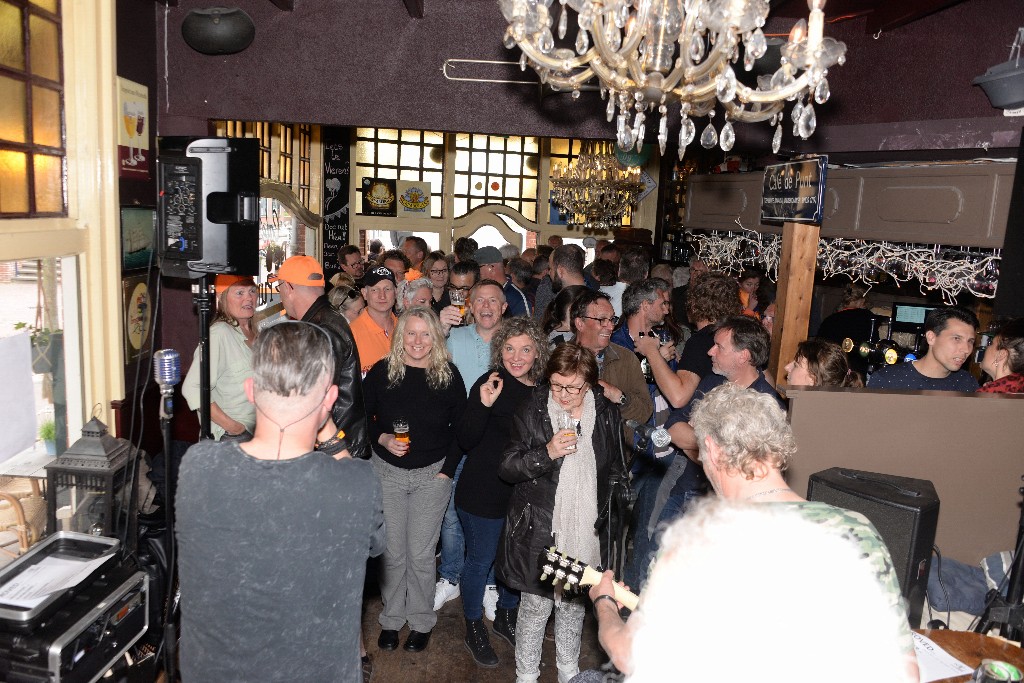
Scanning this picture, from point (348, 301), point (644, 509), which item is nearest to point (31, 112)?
point (348, 301)

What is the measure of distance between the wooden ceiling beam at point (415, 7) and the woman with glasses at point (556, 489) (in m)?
2.52

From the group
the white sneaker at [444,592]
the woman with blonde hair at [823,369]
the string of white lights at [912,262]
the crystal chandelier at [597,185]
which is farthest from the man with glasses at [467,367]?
the crystal chandelier at [597,185]

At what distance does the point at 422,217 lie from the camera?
11445 millimetres

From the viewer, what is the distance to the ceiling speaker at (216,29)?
424 cm

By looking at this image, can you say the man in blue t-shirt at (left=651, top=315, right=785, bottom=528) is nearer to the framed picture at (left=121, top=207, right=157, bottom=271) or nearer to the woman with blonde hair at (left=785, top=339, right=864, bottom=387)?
the woman with blonde hair at (left=785, top=339, right=864, bottom=387)

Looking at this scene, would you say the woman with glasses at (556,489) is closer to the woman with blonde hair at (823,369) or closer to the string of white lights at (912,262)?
the woman with blonde hair at (823,369)

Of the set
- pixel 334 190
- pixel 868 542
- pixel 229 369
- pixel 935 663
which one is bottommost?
pixel 935 663

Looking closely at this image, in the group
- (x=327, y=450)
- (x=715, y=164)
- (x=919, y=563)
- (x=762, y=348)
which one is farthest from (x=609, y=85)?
(x=715, y=164)

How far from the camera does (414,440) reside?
3.38m

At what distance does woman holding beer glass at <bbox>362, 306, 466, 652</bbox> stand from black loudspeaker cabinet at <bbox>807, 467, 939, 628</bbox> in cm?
165

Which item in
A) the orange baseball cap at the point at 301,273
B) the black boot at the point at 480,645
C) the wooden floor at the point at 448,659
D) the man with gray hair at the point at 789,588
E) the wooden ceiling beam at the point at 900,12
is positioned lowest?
the wooden floor at the point at 448,659

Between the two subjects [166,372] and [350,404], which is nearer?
[166,372]

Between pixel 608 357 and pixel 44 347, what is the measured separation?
2.66 meters

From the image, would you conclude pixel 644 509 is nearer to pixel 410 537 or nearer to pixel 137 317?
pixel 410 537
